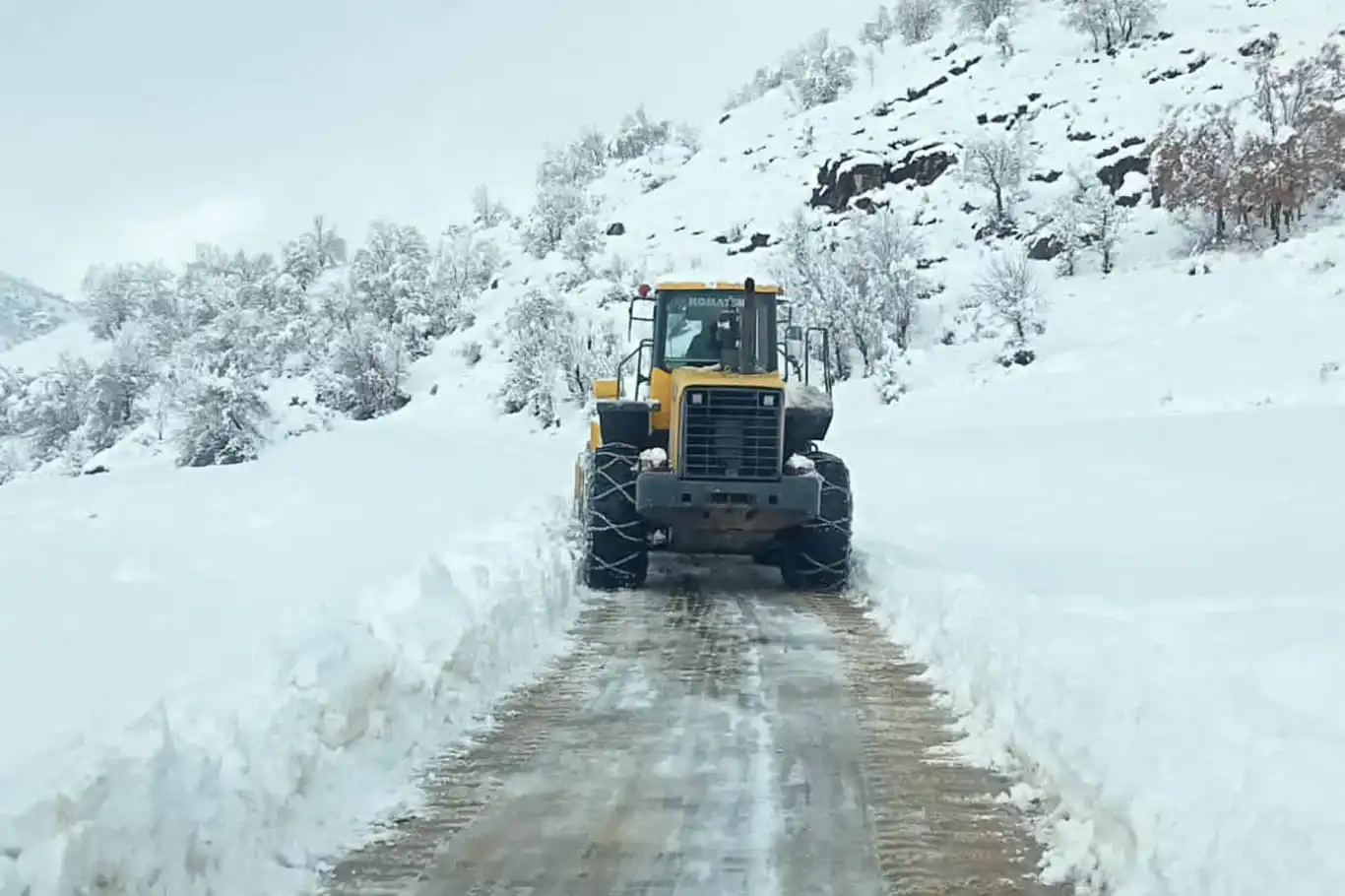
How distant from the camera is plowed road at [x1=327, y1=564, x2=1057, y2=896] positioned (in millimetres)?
4133

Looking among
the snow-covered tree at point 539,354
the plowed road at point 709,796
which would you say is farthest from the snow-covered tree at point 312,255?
the plowed road at point 709,796

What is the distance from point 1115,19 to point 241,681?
63546mm

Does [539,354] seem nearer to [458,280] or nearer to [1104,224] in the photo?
[1104,224]

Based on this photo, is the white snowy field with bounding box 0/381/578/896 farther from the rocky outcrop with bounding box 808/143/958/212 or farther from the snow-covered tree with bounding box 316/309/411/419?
the rocky outcrop with bounding box 808/143/958/212

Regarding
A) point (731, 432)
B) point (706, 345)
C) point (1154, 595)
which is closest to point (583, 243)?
point (706, 345)

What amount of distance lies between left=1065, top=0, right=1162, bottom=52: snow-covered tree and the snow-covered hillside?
13.6 inches

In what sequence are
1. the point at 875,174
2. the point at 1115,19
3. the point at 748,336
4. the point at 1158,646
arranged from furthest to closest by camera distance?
the point at 1115,19, the point at 875,174, the point at 748,336, the point at 1158,646

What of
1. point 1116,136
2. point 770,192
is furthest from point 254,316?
point 1116,136

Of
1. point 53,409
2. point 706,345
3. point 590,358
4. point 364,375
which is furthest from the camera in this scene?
point 53,409

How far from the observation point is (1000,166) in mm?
48562

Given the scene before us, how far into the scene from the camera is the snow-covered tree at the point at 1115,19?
58438 mm

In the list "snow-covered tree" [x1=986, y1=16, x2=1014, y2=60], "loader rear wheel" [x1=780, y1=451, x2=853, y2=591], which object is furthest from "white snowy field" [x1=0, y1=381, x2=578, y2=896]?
"snow-covered tree" [x1=986, y1=16, x2=1014, y2=60]

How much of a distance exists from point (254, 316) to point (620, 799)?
78.1 meters

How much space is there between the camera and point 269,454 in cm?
4034
